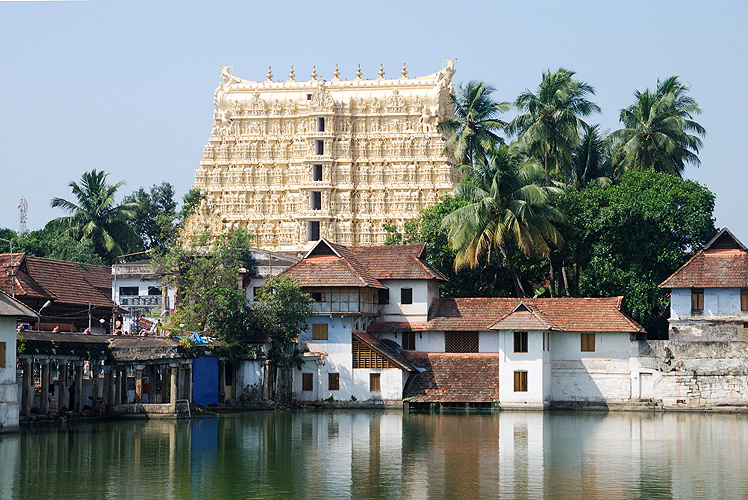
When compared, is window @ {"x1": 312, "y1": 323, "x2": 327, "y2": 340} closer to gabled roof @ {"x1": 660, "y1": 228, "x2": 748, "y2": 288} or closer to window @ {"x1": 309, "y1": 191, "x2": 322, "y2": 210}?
gabled roof @ {"x1": 660, "y1": 228, "x2": 748, "y2": 288}

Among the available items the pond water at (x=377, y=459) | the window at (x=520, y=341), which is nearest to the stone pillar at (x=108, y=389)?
the pond water at (x=377, y=459)

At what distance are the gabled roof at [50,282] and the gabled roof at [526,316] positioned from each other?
46.6 ft

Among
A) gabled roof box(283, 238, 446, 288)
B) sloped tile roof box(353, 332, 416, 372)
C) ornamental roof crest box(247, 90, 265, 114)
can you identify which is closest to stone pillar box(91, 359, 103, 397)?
gabled roof box(283, 238, 446, 288)

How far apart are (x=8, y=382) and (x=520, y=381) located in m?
22.8

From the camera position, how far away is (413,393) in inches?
2085

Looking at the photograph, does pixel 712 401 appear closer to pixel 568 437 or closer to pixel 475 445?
pixel 568 437

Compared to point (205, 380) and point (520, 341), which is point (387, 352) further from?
point (205, 380)

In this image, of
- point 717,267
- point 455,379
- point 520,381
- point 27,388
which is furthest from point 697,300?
point 27,388

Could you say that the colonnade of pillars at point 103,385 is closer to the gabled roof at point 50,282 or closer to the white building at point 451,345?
the gabled roof at point 50,282

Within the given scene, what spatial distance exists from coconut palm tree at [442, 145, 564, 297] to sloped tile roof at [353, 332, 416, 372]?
6181 millimetres

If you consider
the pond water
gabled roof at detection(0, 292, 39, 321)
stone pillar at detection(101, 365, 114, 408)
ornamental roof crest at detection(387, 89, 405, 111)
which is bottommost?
the pond water

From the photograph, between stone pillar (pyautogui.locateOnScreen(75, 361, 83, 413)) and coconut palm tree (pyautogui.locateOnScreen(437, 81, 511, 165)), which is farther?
coconut palm tree (pyautogui.locateOnScreen(437, 81, 511, 165))

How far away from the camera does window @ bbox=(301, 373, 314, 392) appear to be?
54000mm

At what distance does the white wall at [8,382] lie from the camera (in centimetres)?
3825
